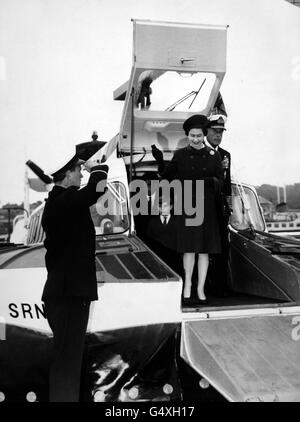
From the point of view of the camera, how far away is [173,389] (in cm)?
312

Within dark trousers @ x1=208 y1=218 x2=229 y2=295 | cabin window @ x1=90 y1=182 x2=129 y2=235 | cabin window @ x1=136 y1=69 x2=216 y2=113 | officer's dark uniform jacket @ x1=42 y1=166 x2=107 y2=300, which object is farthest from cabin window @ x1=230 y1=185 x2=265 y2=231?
officer's dark uniform jacket @ x1=42 y1=166 x2=107 y2=300

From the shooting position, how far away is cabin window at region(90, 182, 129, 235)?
4.49 m

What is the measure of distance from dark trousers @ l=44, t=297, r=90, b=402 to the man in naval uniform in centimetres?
181

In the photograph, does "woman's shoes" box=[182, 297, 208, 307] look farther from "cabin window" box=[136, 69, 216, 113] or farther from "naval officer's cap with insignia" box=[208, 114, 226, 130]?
"cabin window" box=[136, 69, 216, 113]

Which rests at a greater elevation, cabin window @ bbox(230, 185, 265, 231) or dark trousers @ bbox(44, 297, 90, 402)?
cabin window @ bbox(230, 185, 265, 231)

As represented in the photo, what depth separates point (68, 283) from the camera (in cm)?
286

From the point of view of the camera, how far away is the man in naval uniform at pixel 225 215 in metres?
4.37

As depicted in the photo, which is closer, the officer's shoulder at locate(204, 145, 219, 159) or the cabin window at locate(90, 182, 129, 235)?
the officer's shoulder at locate(204, 145, 219, 159)

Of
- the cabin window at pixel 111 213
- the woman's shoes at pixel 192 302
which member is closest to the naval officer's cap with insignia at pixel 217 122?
the cabin window at pixel 111 213

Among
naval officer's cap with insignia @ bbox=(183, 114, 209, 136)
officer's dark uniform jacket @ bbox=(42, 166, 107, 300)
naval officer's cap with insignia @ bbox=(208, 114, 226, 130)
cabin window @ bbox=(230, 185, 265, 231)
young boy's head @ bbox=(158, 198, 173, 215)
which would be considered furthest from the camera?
cabin window @ bbox=(230, 185, 265, 231)

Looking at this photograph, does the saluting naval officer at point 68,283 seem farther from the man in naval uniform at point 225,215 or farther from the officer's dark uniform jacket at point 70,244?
the man in naval uniform at point 225,215
